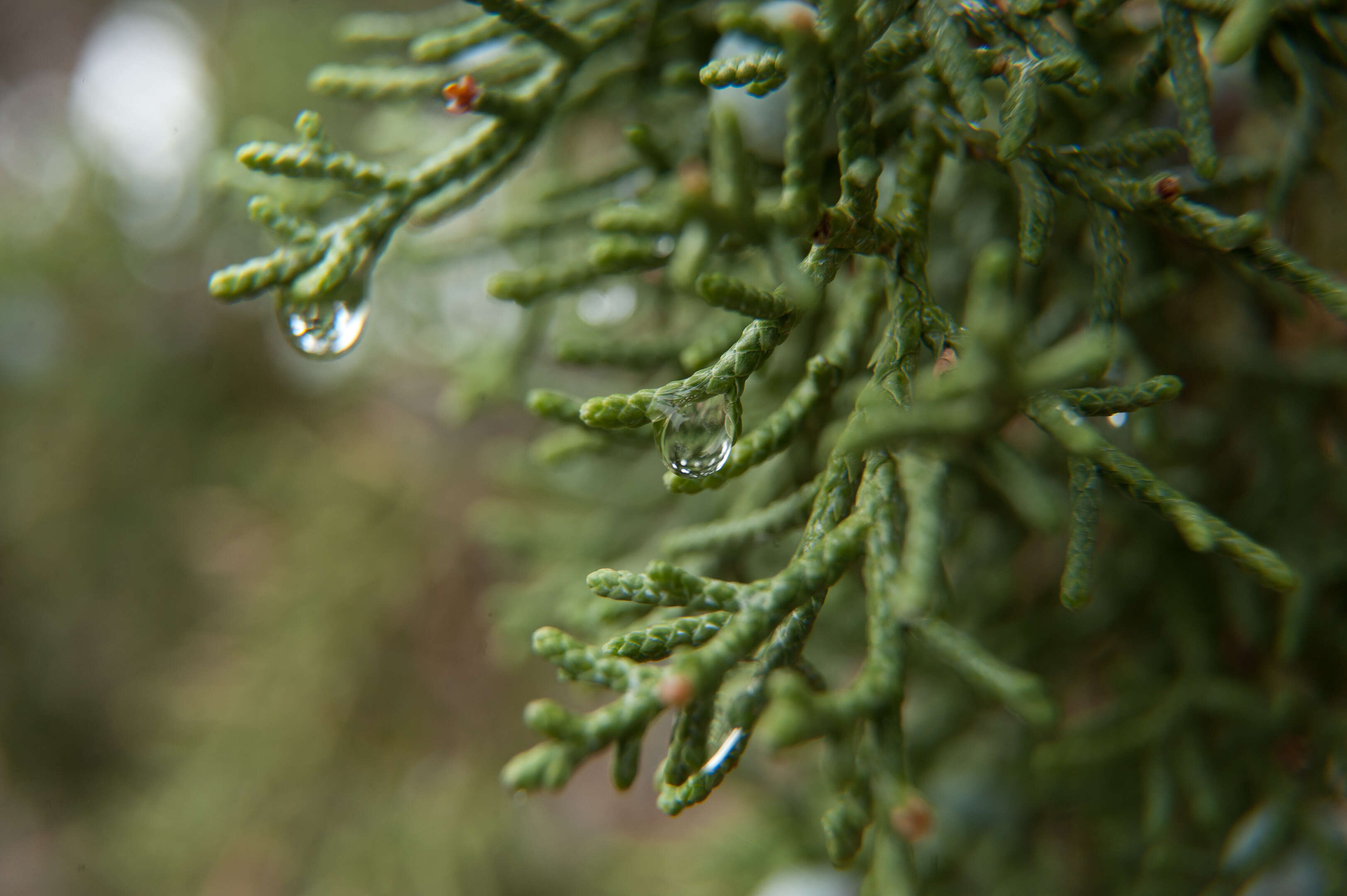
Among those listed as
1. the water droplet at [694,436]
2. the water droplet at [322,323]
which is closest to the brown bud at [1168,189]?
the water droplet at [694,436]

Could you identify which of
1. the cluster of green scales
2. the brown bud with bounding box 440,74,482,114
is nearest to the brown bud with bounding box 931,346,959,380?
the cluster of green scales

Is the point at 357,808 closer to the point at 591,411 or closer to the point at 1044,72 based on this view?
the point at 591,411

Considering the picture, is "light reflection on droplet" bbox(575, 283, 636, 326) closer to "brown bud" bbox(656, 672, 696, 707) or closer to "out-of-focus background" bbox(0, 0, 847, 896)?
"out-of-focus background" bbox(0, 0, 847, 896)

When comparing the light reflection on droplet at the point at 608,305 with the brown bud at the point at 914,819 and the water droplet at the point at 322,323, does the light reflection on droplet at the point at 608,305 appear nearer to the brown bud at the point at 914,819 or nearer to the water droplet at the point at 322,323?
the water droplet at the point at 322,323

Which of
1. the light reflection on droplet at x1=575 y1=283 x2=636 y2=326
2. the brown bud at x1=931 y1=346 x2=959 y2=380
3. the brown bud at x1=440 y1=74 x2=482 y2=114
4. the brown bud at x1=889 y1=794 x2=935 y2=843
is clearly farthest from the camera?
the light reflection on droplet at x1=575 y1=283 x2=636 y2=326

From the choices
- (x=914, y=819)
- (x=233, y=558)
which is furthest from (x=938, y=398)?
(x=233, y=558)

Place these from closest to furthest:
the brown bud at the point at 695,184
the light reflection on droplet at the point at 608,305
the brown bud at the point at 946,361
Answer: the brown bud at the point at 695,184
the brown bud at the point at 946,361
the light reflection on droplet at the point at 608,305

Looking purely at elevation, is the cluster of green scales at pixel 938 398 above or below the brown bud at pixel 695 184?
below

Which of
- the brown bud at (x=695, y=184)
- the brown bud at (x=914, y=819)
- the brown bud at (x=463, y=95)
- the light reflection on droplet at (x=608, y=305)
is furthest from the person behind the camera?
the light reflection on droplet at (x=608, y=305)
